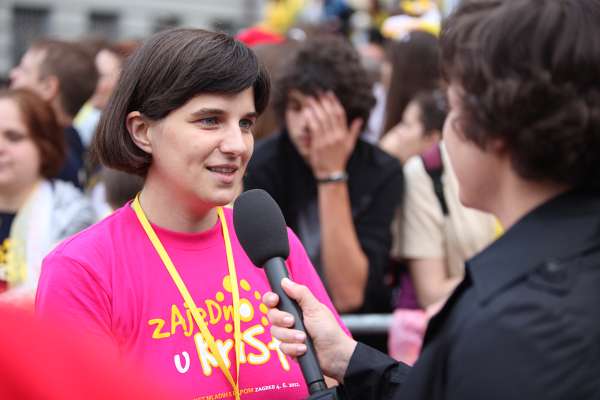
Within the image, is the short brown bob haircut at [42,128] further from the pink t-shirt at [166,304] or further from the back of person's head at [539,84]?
the back of person's head at [539,84]

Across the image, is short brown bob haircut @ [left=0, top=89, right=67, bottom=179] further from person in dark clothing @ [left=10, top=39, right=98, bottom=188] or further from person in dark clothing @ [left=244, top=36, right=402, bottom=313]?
person in dark clothing @ [left=244, top=36, right=402, bottom=313]

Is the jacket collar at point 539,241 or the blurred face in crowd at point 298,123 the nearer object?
the jacket collar at point 539,241

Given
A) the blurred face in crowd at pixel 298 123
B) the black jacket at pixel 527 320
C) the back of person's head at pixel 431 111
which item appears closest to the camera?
the black jacket at pixel 527 320

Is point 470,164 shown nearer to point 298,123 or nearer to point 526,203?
point 526,203

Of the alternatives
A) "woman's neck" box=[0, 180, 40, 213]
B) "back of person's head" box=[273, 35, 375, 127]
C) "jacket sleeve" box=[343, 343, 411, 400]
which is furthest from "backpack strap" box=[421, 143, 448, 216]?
"jacket sleeve" box=[343, 343, 411, 400]

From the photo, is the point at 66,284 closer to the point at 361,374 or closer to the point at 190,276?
the point at 190,276

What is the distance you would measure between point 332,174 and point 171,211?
6.41ft

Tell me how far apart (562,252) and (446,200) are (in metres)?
2.92

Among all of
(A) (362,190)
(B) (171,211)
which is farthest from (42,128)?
(B) (171,211)

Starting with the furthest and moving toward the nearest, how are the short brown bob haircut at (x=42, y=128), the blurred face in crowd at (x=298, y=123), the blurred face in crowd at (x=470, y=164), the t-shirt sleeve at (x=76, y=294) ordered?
the short brown bob haircut at (x=42, y=128)
the blurred face in crowd at (x=298, y=123)
the t-shirt sleeve at (x=76, y=294)
the blurred face in crowd at (x=470, y=164)

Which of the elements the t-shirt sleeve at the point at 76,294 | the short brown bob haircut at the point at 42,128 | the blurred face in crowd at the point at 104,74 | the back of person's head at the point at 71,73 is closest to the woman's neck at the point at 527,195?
the t-shirt sleeve at the point at 76,294

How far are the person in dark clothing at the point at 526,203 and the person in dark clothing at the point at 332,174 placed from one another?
8.52ft

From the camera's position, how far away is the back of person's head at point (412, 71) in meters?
5.99

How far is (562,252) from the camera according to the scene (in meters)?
1.87
